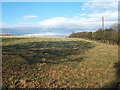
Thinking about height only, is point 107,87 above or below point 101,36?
below

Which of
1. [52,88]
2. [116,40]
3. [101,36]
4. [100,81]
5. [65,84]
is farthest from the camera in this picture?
[101,36]

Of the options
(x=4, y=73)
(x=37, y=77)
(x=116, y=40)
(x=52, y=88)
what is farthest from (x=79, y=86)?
(x=116, y=40)

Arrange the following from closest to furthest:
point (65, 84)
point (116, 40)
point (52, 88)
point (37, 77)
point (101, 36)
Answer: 1. point (52, 88)
2. point (65, 84)
3. point (37, 77)
4. point (116, 40)
5. point (101, 36)

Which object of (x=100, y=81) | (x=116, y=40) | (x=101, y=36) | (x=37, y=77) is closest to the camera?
(x=100, y=81)

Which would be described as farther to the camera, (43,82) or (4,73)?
(4,73)

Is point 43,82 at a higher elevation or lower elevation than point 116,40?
lower

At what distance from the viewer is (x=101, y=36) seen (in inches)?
1644

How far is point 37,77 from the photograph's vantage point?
7156 millimetres

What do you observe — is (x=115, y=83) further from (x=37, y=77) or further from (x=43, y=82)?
(x=37, y=77)

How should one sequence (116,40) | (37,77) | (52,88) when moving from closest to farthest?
(52,88), (37,77), (116,40)

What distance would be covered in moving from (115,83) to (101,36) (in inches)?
1484

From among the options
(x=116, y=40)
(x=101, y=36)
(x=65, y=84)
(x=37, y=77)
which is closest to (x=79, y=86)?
(x=65, y=84)

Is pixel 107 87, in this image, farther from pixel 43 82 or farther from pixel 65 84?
pixel 43 82

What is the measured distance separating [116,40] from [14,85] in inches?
1242
